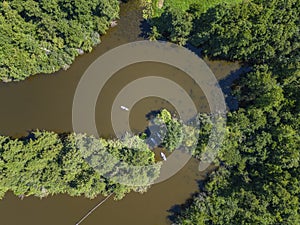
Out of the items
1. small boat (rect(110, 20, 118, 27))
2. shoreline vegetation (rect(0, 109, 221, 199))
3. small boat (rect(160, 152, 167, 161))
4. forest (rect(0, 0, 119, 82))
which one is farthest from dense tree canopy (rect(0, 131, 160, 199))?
small boat (rect(110, 20, 118, 27))

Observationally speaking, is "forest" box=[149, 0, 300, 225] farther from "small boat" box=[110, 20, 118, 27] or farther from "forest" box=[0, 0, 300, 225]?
"small boat" box=[110, 20, 118, 27]

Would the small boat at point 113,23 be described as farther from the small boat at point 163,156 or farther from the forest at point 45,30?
the small boat at point 163,156

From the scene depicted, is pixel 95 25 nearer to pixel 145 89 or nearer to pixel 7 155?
pixel 145 89

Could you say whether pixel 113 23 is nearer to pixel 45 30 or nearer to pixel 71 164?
pixel 45 30

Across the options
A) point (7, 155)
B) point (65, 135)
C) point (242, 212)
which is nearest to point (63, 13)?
point (65, 135)

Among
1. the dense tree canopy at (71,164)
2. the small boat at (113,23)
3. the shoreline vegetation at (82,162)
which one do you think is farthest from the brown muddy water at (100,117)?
the dense tree canopy at (71,164)
